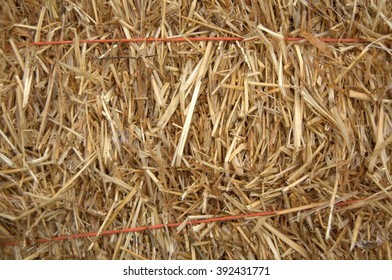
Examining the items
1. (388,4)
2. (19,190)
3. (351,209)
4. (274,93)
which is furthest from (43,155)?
(388,4)

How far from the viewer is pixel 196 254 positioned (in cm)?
132

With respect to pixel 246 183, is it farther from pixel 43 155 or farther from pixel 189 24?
pixel 43 155

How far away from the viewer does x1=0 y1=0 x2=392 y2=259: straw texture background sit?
4.17 feet

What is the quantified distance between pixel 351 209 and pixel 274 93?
0.43 metres

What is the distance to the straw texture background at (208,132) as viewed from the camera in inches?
50.1

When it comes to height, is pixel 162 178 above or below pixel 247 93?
below

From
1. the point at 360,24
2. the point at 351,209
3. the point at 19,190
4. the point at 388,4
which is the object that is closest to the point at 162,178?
the point at 19,190

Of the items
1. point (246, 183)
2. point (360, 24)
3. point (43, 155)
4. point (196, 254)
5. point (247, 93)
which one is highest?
point (360, 24)

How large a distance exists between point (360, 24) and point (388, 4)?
109mm

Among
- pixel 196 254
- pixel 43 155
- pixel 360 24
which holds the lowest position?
pixel 196 254

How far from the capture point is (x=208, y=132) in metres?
1.29

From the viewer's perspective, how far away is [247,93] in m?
1.28

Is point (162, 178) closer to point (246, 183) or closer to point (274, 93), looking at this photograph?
point (246, 183)

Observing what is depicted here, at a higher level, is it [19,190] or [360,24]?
[360,24]
